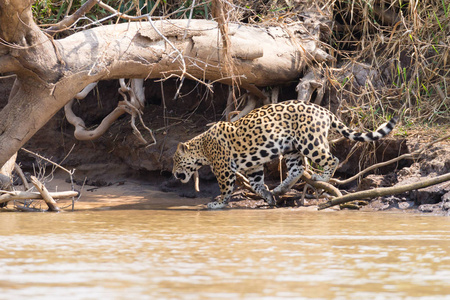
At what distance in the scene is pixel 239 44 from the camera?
7.16m

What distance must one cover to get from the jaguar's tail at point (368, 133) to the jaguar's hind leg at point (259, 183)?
3.41 ft

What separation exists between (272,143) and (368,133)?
1053 millimetres

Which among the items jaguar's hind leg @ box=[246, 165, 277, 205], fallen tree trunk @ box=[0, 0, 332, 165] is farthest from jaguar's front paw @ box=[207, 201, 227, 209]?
fallen tree trunk @ box=[0, 0, 332, 165]

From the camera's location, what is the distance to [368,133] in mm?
6781

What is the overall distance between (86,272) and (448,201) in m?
4.13

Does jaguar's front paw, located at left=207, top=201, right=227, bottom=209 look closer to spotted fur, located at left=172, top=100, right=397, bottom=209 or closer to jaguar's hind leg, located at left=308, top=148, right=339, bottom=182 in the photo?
spotted fur, located at left=172, top=100, right=397, bottom=209

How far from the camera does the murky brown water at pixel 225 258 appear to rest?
2.54 m

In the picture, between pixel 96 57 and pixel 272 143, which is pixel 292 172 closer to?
pixel 272 143

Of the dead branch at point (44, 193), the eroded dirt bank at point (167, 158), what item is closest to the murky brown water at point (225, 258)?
the dead branch at point (44, 193)

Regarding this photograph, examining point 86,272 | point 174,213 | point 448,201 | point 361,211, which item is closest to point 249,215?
point 174,213

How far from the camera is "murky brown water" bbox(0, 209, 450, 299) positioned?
2.54 meters

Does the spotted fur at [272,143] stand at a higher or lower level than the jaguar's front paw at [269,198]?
higher

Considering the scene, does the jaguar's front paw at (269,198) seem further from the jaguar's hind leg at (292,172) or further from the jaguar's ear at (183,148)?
the jaguar's ear at (183,148)

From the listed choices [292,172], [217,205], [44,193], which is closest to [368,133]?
[292,172]
